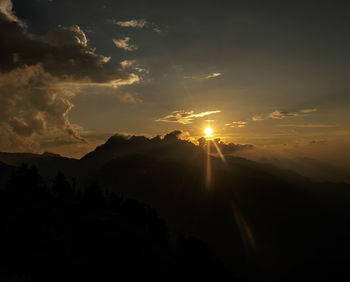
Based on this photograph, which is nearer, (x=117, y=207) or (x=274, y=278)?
(x=117, y=207)

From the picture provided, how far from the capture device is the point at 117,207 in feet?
241

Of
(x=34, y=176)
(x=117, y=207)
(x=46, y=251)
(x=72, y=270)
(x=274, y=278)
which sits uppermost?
(x=34, y=176)

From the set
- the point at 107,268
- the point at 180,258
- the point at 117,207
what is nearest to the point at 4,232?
the point at 107,268

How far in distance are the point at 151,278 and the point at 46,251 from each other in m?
12.7

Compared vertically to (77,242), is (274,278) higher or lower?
lower

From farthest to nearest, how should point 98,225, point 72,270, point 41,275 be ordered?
1. point 98,225
2. point 72,270
3. point 41,275

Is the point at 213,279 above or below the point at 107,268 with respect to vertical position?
below

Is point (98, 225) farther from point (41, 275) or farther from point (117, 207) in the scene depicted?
point (117, 207)

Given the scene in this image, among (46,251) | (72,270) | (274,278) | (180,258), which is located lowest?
(274,278)

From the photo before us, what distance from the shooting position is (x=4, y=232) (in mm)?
27000

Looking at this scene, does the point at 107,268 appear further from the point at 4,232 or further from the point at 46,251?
the point at 4,232

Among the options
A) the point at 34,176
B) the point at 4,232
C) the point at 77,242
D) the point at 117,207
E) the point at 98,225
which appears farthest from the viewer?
the point at 117,207

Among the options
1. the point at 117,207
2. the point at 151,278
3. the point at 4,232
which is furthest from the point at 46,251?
the point at 117,207

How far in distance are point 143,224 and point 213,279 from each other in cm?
2283
